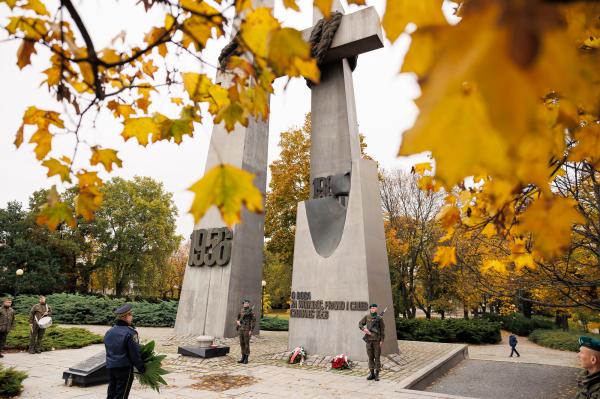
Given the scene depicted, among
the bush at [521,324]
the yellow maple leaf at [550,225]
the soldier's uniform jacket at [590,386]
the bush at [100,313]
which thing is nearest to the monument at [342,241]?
the soldier's uniform jacket at [590,386]

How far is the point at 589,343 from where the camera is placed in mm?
3699

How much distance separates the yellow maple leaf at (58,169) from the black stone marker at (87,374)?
23.7ft

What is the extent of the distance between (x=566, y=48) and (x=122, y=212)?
46.0 metres

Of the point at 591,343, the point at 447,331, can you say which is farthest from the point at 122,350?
the point at 447,331

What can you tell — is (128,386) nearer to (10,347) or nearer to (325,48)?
(10,347)

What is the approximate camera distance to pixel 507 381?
10.7 m

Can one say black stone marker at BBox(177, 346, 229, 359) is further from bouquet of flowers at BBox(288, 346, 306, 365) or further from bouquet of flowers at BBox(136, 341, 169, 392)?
bouquet of flowers at BBox(136, 341, 169, 392)

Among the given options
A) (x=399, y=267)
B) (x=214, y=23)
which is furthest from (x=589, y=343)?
(x=399, y=267)

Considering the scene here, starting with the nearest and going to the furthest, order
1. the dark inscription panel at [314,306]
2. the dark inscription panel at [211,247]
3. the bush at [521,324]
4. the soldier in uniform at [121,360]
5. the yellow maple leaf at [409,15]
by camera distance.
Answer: the yellow maple leaf at [409,15]
the soldier in uniform at [121,360]
the dark inscription panel at [314,306]
the dark inscription panel at [211,247]
the bush at [521,324]

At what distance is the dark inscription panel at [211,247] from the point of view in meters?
16.2

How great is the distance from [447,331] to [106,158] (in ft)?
68.4

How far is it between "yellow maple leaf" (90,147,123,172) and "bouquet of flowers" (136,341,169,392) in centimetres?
367

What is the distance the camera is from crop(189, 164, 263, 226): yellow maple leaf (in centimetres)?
149

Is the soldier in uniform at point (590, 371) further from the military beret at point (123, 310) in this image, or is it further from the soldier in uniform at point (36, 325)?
the soldier in uniform at point (36, 325)
